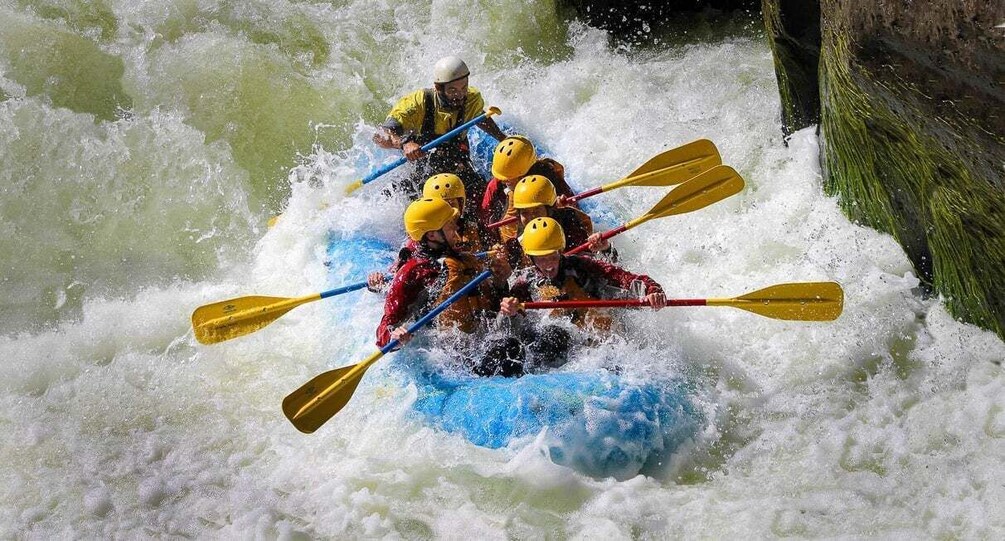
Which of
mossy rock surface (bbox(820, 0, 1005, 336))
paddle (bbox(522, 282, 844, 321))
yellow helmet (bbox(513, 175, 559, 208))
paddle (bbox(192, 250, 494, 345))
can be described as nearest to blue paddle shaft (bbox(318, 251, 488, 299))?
paddle (bbox(192, 250, 494, 345))

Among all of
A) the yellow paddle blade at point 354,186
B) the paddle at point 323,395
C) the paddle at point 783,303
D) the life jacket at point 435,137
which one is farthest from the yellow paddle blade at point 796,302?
the yellow paddle blade at point 354,186

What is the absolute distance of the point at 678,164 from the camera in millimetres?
5508

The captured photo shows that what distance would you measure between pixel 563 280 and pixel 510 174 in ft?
3.15

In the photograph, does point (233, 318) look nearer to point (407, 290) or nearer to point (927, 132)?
Result: point (407, 290)

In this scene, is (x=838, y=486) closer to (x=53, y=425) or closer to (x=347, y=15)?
(x=53, y=425)

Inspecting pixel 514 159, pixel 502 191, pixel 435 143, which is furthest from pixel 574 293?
pixel 435 143

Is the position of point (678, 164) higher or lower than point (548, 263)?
lower

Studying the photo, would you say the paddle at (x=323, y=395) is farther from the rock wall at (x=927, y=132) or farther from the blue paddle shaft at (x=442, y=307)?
the rock wall at (x=927, y=132)

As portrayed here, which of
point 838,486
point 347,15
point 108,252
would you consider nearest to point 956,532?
point 838,486

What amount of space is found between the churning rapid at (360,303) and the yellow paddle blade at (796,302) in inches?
10.7

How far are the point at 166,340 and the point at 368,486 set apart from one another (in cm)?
195

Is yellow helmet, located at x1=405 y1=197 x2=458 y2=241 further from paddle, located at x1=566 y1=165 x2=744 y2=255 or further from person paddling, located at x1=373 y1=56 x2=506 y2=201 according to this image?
person paddling, located at x1=373 y1=56 x2=506 y2=201

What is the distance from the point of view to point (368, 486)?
161 inches

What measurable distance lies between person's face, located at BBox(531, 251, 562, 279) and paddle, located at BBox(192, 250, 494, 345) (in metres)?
0.45
